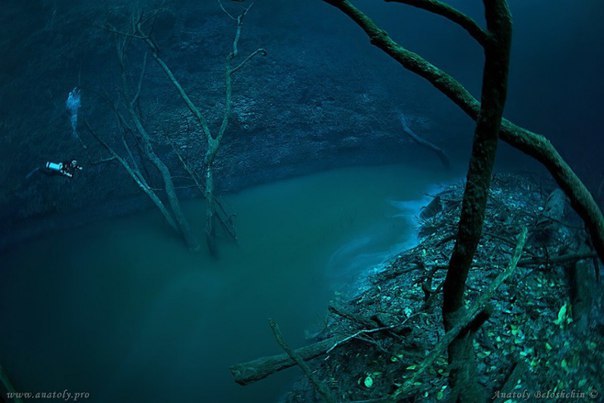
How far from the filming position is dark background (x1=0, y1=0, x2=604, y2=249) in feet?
44.4

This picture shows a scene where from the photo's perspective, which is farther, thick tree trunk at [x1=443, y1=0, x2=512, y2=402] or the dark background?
the dark background

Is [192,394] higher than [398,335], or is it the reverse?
[398,335]

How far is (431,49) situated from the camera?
24.6 meters

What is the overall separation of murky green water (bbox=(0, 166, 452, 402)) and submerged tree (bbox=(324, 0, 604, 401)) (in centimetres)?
496

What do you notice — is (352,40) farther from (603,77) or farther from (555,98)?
(603,77)

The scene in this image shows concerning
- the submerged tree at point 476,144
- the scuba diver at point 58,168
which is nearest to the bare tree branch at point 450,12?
the submerged tree at point 476,144

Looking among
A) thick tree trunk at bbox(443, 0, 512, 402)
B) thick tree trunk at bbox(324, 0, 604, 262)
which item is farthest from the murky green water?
thick tree trunk at bbox(324, 0, 604, 262)

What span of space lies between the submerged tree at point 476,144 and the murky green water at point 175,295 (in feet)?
16.3

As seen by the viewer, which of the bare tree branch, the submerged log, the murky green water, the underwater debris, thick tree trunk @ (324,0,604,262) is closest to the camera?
the bare tree branch

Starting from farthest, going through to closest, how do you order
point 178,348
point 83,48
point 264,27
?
point 264,27 → point 83,48 → point 178,348

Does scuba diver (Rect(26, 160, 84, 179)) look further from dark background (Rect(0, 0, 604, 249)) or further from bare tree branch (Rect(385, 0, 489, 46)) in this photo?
bare tree branch (Rect(385, 0, 489, 46))

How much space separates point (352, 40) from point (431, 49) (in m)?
6.25

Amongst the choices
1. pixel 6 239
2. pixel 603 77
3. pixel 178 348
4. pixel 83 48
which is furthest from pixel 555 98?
pixel 6 239

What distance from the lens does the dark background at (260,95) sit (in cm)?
1354
